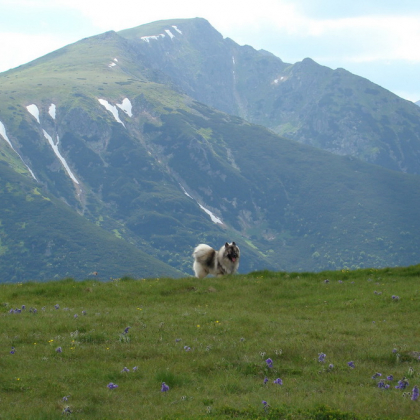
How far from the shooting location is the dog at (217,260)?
33.2 m

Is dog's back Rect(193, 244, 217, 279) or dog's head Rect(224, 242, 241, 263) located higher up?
dog's head Rect(224, 242, 241, 263)

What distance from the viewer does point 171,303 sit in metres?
25.8

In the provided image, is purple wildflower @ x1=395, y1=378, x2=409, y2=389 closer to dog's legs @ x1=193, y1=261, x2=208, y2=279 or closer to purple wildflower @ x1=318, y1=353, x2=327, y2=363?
purple wildflower @ x1=318, y1=353, x2=327, y2=363

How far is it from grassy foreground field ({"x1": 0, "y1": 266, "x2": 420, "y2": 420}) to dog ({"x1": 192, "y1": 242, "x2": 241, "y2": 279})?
4.37 m

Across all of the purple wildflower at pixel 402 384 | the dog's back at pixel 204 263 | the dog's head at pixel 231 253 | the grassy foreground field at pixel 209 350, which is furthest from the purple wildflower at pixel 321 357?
the dog's back at pixel 204 263

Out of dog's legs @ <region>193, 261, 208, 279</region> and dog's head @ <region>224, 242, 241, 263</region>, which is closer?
dog's head @ <region>224, 242, 241, 263</region>

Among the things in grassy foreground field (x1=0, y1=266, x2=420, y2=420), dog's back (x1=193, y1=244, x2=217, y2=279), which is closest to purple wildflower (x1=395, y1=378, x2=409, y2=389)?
grassy foreground field (x1=0, y1=266, x2=420, y2=420)

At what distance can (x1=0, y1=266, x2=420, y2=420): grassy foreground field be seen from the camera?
504 inches

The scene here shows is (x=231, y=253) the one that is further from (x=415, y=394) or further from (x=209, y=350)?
(x=415, y=394)

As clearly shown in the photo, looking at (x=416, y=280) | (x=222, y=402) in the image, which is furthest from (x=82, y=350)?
(x=416, y=280)

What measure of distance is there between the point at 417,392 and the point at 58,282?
20.7 meters

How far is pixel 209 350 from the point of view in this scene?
1761cm

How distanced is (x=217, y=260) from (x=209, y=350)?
53.2ft

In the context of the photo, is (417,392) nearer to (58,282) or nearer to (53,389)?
(53,389)
